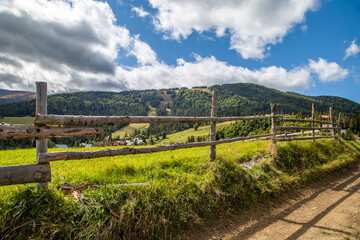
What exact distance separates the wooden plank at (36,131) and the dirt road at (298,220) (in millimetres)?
2836

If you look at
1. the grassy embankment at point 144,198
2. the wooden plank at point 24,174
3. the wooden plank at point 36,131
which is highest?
the wooden plank at point 36,131

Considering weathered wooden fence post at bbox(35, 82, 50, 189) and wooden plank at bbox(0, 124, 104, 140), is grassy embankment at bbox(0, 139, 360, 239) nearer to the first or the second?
weathered wooden fence post at bbox(35, 82, 50, 189)

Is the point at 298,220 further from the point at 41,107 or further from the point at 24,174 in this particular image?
the point at 41,107

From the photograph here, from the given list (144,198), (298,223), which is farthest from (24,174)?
(298,223)

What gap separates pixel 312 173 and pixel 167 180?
5.97 metres

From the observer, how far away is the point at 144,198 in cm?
362

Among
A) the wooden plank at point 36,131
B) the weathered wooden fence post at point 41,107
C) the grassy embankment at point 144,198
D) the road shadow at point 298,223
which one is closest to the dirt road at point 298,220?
the road shadow at point 298,223

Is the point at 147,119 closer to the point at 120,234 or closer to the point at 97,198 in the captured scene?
the point at 97,198

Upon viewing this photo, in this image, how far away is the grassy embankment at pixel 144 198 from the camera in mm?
2875

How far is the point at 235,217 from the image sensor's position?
436 centimetres

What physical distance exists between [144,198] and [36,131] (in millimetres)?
2313

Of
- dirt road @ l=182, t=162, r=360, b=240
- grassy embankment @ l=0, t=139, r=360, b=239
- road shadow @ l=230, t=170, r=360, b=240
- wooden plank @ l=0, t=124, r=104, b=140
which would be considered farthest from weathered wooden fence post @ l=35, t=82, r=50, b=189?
road shadow @ l=230, t=170, r=360, b=240

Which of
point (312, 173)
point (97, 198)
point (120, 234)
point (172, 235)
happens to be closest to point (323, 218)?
point (312, 173)

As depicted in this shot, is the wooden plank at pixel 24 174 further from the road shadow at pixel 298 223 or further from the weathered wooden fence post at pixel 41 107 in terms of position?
the road shadow at pixel 298 223
